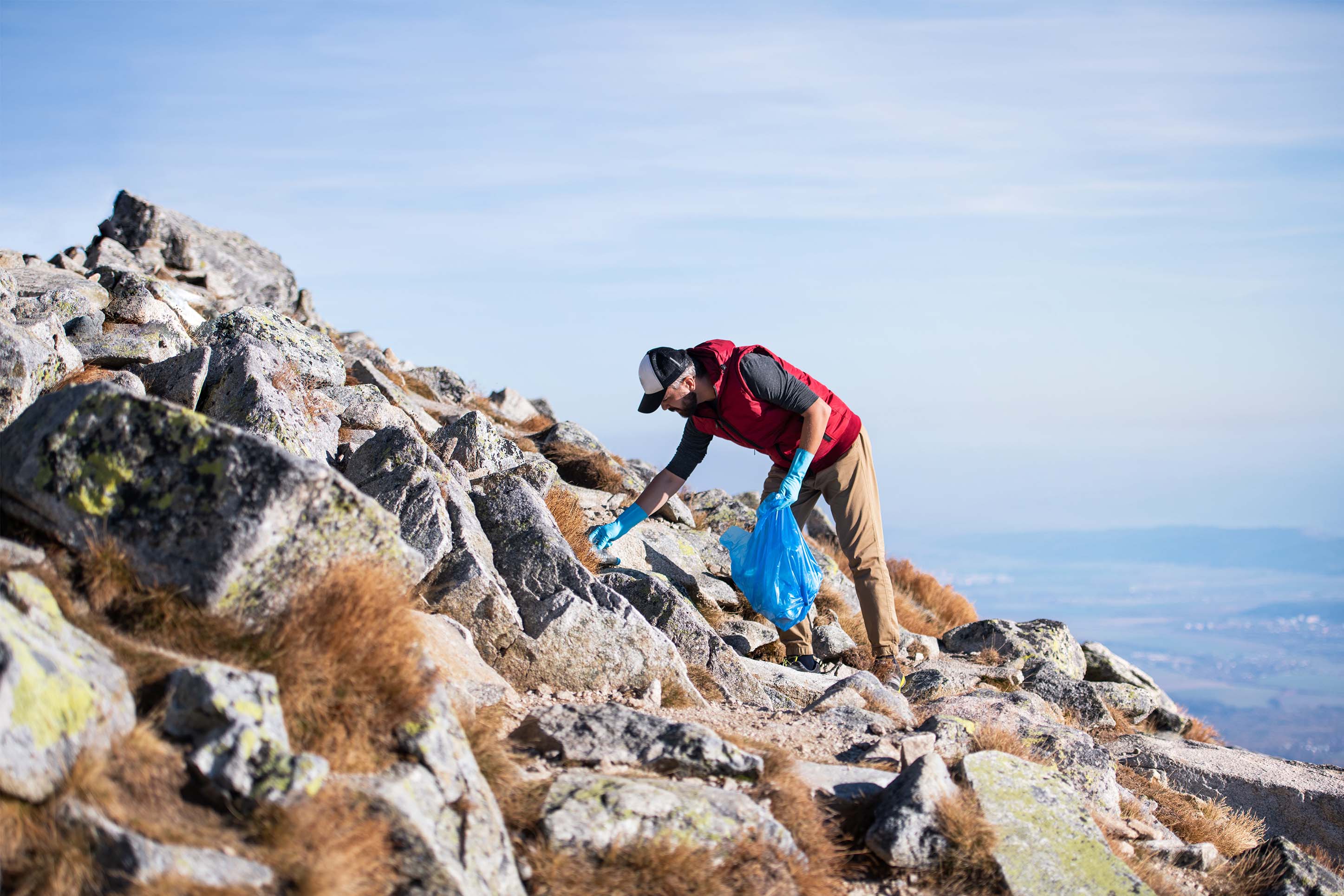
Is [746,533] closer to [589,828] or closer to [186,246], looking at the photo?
[589,828]

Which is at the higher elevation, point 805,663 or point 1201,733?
point 805,663

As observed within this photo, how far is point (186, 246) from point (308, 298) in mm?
4120

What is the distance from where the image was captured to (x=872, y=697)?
8.55 m

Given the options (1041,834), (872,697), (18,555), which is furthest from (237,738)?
(872,697)

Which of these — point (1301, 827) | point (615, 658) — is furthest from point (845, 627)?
point (615, 658)

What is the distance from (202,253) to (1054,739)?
28708mm

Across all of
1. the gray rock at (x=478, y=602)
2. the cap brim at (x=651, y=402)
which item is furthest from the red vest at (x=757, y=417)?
the gray rock at (x=478, y=602)

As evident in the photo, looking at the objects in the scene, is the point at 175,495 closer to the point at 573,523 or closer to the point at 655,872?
the point at 655,872

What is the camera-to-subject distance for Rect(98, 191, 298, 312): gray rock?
27938mm

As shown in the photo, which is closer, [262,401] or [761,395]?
[262,401]

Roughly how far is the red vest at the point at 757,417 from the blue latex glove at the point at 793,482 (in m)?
0.13

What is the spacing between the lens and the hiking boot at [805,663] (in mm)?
10211

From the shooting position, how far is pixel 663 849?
16.2ft

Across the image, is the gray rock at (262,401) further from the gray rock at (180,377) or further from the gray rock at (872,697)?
the gray rock at (872,697)
